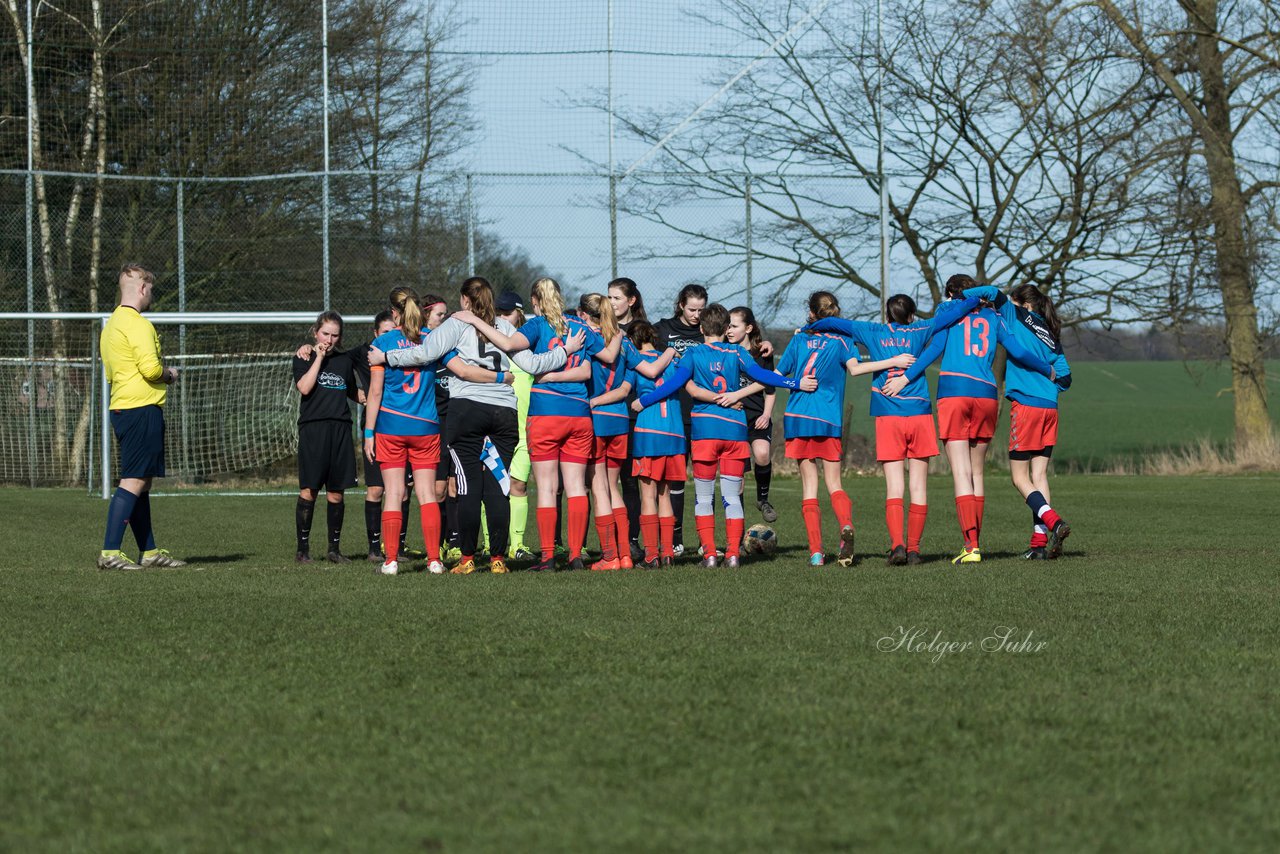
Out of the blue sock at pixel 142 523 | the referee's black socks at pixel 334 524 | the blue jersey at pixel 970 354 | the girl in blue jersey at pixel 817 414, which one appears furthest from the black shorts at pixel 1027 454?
the blue sock at pixel 142 523

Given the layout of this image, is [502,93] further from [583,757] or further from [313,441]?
[583,757]

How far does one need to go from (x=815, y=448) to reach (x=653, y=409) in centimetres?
115

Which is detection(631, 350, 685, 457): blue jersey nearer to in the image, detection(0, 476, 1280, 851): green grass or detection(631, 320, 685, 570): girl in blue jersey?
detection(631, 320, 685, 570): girl in blue jersey

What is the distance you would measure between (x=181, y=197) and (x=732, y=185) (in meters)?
8.09

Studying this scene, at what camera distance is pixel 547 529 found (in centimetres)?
935

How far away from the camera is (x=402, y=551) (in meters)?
11.2

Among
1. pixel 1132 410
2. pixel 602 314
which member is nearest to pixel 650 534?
pixel 602 314

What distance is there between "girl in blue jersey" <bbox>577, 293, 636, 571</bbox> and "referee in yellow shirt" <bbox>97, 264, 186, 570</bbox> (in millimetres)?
2769

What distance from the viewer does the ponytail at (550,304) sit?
29.6 ft

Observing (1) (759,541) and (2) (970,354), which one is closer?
(2) (970,354)

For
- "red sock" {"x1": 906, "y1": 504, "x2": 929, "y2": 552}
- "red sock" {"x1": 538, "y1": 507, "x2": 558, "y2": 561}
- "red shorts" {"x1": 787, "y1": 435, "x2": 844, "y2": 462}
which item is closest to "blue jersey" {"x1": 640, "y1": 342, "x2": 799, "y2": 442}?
"red shorts" {"x1": 787, "y1": 435, "x2": 844, "y2": 462}

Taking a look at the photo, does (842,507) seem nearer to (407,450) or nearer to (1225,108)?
(407,450)

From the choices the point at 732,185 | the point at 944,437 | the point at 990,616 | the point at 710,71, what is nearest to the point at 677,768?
the point at 990,616

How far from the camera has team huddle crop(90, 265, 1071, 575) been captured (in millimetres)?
9180
